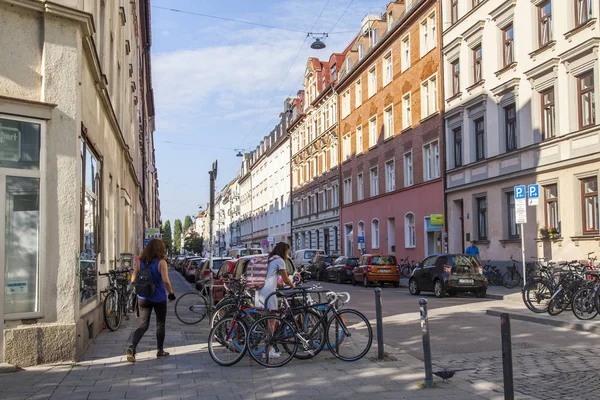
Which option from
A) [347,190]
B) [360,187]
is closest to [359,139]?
[360,187]

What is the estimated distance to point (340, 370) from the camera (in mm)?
8336

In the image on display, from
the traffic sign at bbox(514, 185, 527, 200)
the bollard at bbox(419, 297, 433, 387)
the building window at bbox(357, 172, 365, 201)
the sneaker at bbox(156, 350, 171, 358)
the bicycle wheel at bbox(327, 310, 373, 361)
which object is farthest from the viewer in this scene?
the building window at bbox(357, 172, 365, 201)

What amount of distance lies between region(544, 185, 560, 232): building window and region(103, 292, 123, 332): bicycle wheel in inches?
625

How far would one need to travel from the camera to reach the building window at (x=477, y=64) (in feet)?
94.4

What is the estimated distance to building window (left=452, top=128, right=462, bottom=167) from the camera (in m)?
30.6

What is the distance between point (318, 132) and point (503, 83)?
31.1 metres

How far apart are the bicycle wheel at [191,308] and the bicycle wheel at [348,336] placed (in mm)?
6043

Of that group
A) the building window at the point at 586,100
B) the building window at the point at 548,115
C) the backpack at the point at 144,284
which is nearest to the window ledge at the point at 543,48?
the building window at the point at 548,115

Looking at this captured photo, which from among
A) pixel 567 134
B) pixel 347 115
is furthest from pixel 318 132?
pixel 567 134

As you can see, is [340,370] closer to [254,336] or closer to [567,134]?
[254,336]

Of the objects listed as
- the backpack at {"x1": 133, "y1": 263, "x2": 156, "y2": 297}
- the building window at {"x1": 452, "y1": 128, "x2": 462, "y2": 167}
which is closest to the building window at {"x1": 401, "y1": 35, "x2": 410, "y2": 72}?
the building window at {"x1": 452, "y1": 128, "x2": 462, "y2": 167}

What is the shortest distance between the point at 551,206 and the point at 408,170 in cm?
1365

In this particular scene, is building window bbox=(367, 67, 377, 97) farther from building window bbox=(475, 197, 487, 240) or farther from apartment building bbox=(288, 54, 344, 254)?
building window bbox=(475, 197, 487, 240)

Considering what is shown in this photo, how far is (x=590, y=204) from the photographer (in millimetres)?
21469
